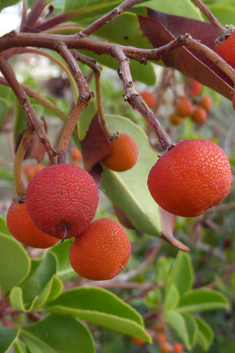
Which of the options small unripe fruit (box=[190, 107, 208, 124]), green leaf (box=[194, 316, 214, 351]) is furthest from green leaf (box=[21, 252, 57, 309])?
small unripe fruit (box=[190, 107, 208, 124])

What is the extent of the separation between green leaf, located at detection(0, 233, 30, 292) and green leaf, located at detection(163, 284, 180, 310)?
931mm

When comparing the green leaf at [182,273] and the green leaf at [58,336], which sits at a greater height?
the green leaf at [58,336]

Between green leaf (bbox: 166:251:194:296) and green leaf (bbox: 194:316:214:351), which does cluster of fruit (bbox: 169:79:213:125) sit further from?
green leaf (bbox: 194:316:214:351)

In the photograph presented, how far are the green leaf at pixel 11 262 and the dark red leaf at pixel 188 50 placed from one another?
46 cm

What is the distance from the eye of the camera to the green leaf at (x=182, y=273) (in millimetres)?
1641

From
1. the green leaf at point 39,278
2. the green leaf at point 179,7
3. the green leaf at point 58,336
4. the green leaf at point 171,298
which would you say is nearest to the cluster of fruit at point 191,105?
the green leaf at point 171,298

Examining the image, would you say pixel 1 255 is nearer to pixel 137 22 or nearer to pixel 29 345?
pixel 29 345

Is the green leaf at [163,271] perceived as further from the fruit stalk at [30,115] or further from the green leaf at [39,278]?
the fruit stalk at [30,115]

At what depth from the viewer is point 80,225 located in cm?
50

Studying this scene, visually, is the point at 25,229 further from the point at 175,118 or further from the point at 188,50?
the point at 175,118

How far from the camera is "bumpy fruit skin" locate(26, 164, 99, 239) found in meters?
0.47

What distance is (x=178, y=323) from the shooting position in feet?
5.36

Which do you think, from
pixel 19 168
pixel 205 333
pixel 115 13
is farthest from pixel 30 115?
pixel 205 333

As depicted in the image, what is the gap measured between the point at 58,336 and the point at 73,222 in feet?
1.82
